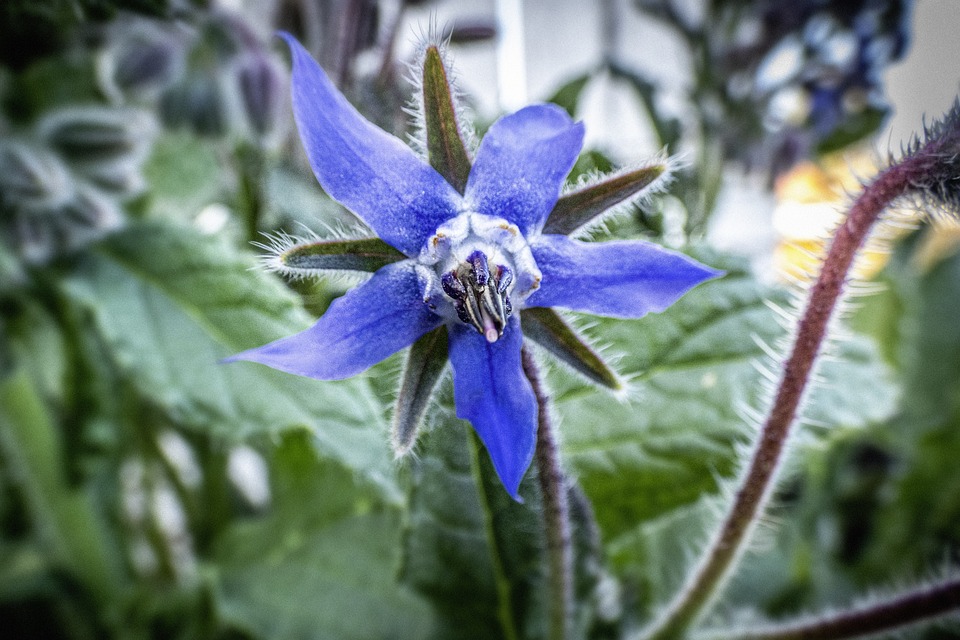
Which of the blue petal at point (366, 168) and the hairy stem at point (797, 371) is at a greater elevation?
the blue petal at point (366, 168)

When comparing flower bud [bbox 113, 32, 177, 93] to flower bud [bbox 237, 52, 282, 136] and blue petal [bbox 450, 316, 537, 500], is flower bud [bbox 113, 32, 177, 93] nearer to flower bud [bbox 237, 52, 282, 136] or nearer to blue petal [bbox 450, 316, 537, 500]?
flower bud [bbox 237, 52, 282, 136]

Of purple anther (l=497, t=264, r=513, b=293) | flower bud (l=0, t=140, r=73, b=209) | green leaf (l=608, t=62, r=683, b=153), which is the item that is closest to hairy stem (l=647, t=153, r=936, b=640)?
purple anther (l=497, t=264, r=513, b=293)

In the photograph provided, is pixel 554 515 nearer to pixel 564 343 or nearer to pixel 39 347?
pixel 564 343

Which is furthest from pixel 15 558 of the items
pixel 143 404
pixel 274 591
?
pixel 274 591

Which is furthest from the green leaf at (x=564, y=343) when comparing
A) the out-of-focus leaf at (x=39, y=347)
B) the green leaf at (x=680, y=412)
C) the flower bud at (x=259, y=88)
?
the out-of-focus leaf at (x=39, y=347)

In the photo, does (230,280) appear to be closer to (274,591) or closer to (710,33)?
(274,591)

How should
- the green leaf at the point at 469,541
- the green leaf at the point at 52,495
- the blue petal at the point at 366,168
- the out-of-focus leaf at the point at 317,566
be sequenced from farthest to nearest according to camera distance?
the green leaf at the point at 52,495 → the out-of-focus leaf at the point at 317,566 → the green leaf at the point at 469,541 → the blue petal at the point at 366,168

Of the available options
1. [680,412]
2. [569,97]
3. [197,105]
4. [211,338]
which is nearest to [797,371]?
[680,412]

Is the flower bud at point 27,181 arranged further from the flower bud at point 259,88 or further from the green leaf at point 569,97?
the green leaf at point 569,97
